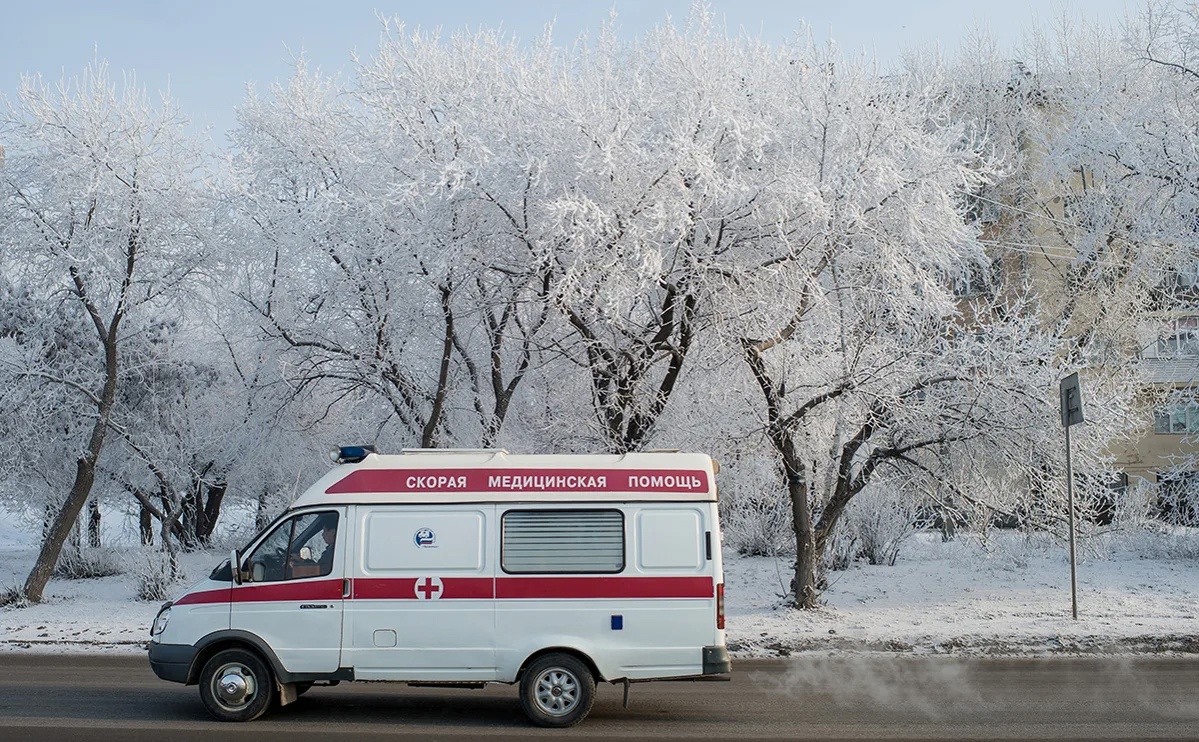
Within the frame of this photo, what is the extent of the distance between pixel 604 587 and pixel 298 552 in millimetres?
2759

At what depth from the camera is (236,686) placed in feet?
31.7

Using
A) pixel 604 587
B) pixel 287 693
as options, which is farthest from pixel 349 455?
pixel 604 587

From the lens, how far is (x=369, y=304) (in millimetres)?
17406

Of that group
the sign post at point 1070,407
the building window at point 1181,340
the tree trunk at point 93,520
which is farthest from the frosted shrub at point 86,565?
the building window at point 1181,340

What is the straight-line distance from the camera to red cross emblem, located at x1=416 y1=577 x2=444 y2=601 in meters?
9.62

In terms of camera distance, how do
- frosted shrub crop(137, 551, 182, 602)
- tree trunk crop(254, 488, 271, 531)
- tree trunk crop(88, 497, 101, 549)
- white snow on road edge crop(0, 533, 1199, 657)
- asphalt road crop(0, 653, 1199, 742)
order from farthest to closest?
1. tree trunk crop(88, 497, 101, 549)
2. tree trunk crop(254, 488, 271, 531)
3. frosted shrub crop(137, 551, 182, 602)
4. white snow on road edge crop(0, 533, 1199, 657)
5. asphalt road crop(0, 653, 1199, 742)

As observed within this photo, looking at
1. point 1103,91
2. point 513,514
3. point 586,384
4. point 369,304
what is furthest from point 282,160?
point 1103,91

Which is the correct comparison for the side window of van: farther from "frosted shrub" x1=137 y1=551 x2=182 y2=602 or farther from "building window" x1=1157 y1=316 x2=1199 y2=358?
"building window" x1=1157 y1=316 x2=1199 y2=358

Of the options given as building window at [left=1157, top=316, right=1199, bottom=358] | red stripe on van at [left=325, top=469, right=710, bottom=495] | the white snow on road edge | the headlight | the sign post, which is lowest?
the white snow on road edge

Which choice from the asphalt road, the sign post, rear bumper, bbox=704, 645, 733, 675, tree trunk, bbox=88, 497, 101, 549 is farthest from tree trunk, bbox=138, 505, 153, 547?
rear bumper, bbox=704, 645, 733, 675

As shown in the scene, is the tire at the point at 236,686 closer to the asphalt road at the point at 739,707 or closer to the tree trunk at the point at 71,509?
the asphalt road at the point at 739,707

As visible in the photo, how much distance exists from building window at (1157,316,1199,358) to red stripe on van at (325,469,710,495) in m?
14.2

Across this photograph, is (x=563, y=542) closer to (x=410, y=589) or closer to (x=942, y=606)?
(x=410, y=589)

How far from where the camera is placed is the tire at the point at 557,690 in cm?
939
